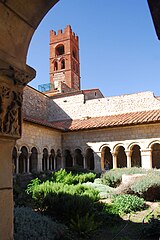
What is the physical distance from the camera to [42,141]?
13062 millimetres

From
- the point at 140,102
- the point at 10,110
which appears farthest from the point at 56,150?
the point at 10,110

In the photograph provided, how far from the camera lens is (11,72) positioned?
2.19m

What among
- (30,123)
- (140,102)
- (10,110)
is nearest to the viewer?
(10,110)

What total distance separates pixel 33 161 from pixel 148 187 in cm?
635

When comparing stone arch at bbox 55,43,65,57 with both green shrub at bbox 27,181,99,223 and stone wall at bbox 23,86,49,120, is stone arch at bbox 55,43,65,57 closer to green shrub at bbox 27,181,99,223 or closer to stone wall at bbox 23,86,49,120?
stone wall at bbox 23,86,49,120

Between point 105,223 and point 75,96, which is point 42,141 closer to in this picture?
point 75,96

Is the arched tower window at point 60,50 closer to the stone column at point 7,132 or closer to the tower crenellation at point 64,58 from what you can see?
the tower crenellation at point 64,58

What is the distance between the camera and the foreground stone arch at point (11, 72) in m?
2.11

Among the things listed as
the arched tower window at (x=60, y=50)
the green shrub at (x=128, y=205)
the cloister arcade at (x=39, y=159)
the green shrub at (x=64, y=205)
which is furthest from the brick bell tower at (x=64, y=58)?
the green shrub at (x=64, y=205)

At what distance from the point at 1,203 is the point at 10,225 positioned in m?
0.23

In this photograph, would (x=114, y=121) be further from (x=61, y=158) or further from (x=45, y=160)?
(x=45, y=160)

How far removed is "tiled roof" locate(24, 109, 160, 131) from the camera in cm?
1298

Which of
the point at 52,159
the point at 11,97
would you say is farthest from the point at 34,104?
the point at 11,97

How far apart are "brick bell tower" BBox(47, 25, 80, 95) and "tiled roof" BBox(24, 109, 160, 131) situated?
16.7 meters
